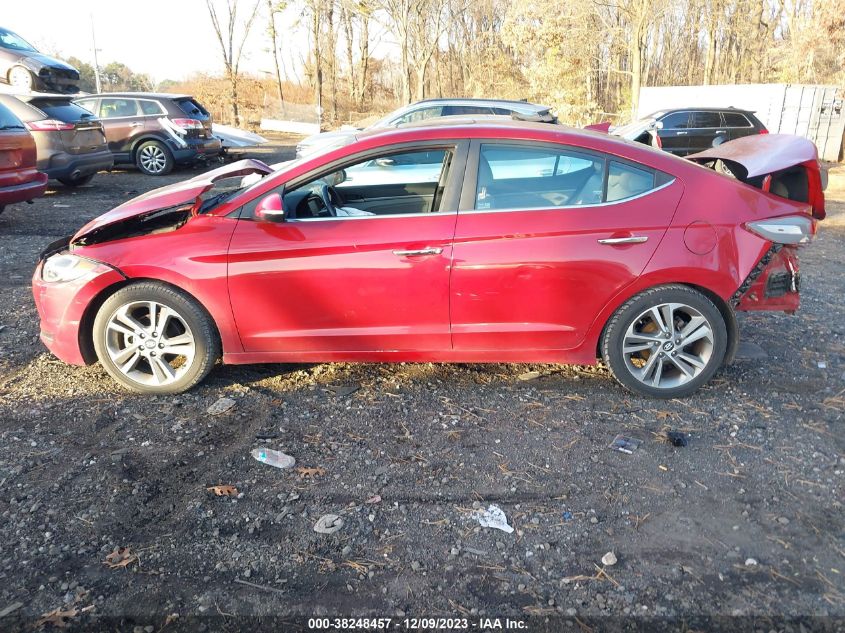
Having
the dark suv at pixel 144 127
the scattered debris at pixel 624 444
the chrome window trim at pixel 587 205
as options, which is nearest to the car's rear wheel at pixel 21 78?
the dark suv at pixel 144 127

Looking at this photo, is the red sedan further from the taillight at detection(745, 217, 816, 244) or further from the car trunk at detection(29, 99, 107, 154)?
the car trunk at detection(29, 99, 107, 154)

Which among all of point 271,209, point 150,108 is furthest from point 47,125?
point 271,209

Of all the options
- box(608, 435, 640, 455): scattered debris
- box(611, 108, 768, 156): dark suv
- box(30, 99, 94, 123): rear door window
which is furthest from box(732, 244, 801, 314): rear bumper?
box(611, 108, 768, 156): dark suv

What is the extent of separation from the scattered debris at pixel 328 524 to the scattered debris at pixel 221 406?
1.22 meters

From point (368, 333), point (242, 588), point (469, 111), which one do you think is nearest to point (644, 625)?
point (242, 588)

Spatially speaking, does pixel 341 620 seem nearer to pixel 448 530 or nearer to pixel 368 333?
pixel 448 530

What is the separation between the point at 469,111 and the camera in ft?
38.0

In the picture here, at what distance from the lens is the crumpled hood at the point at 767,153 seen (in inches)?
153

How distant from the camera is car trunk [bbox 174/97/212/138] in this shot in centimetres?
1388

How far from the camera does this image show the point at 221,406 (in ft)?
12.5

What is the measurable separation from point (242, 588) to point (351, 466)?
2.98 feet

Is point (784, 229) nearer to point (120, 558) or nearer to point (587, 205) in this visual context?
point (587, 205)

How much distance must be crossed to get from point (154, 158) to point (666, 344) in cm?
1281

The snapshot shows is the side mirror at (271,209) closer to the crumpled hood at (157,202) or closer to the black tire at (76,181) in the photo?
the crumpled hood at (157,202)
